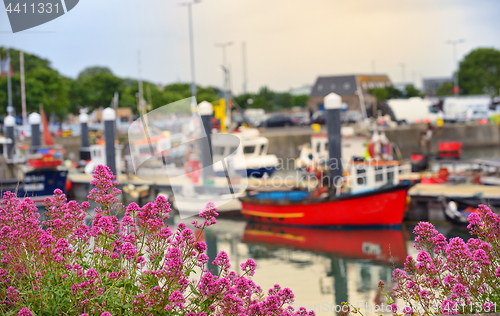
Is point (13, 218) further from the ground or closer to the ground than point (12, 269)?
further from the ground

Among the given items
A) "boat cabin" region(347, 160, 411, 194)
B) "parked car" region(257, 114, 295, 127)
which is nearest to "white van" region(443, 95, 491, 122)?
"parked car" region(257, 114, 295, 127)

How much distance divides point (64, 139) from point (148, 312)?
3810 centimetres

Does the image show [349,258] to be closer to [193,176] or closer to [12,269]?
[193,176]

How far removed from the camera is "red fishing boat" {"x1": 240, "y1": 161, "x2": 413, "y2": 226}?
15172mm

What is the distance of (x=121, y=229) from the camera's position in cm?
356

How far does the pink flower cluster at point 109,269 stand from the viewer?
121 inches

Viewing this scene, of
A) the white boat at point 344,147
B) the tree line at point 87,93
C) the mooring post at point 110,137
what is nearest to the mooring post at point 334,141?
the white boat at point 344,147

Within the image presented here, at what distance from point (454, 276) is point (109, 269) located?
6.68 ft

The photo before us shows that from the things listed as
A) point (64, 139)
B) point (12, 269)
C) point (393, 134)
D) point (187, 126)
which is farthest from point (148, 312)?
point (393, 134)

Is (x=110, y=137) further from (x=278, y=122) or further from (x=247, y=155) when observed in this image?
(x=278, y=122)

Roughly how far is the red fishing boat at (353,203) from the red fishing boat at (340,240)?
0.86 feet

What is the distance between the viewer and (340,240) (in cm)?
1449

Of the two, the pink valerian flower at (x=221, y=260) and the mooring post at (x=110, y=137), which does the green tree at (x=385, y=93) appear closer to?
the mooring post at (x=110, y=137)

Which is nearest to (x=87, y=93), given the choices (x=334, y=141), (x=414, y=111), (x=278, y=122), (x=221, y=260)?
(x=278, y=122)
